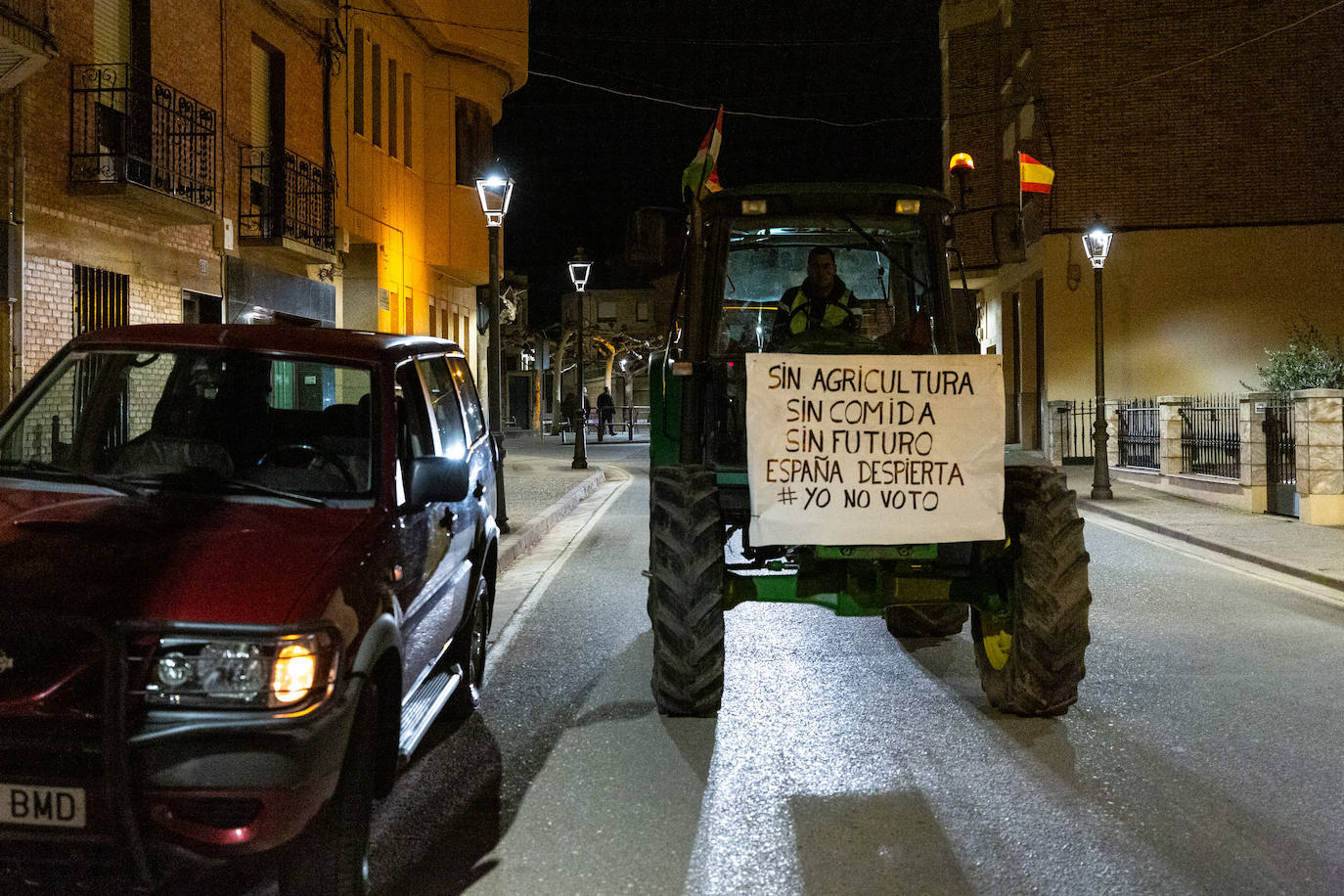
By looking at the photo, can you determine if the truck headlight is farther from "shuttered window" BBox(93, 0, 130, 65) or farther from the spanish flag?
the spanish flag

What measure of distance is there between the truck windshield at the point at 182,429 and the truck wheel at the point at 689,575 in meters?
1.53

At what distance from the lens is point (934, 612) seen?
793 centimetres

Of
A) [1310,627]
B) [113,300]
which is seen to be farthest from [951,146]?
[1310,627]

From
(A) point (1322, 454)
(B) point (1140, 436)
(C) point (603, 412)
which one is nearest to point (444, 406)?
(A) point (1322, 454)

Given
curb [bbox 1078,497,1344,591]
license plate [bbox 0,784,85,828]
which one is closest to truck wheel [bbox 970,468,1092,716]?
license plate [bbox 0,784,85,828]

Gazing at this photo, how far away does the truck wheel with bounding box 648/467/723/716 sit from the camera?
5949mm

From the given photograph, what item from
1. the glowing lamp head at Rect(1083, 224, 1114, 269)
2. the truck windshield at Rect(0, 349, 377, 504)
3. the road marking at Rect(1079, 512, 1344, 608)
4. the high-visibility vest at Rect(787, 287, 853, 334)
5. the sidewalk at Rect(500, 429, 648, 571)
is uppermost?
the glowing lamp head at Rect(1083, 224, 1114, 269)

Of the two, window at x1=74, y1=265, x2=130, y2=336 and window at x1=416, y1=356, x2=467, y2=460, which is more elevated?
window at x1=74, y1=265, x2=130, y2=336

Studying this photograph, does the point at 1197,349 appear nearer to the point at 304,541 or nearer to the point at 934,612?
the point at 934,612

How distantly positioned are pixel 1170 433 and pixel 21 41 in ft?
55.2

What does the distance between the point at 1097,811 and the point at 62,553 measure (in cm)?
382

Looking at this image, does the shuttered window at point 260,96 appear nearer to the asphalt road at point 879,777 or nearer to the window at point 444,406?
the asphalt road at point 879,777

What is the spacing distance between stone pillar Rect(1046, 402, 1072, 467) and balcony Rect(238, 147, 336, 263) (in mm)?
15843

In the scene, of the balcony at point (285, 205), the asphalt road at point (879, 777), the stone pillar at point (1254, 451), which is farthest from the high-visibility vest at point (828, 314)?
the balcony at point (285, 205)
